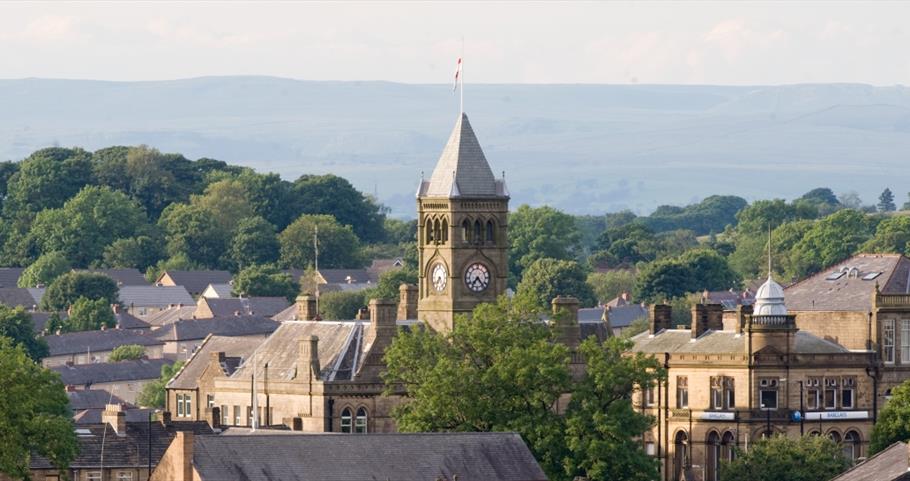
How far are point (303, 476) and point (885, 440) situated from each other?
29256 mm

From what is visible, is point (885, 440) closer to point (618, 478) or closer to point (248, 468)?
point (618, 478)

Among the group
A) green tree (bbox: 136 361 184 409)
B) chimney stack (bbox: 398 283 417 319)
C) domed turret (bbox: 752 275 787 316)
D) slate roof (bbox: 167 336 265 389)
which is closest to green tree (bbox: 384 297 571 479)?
domed turret (bbox: 752 275 787 316)

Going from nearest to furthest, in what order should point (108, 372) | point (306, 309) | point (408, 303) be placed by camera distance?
point (408, 303) < point (306, 309) < point (108, 372)

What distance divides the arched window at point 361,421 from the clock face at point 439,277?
7883 millimetres

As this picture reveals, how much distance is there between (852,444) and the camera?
11712 centimetres

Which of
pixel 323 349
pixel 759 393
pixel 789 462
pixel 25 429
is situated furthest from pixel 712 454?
pixel 25 429

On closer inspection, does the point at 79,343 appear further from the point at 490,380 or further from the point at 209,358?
the point at 490,380

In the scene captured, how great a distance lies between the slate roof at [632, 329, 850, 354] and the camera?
4648 inches

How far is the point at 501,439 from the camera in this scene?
3755 inches

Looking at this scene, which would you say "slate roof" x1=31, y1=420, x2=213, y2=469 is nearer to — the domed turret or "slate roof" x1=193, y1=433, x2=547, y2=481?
"slate roof" x1=193, y1=433, x2=547, y2=481

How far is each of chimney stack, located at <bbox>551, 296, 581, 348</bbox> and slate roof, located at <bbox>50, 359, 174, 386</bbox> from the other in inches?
2213

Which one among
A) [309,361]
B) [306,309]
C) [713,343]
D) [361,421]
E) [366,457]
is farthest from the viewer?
[306,309]

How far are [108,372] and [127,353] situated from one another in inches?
522

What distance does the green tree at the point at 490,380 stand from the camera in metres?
105
